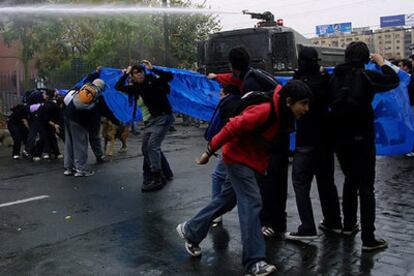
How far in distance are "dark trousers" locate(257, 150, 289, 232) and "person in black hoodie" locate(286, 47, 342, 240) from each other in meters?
0.21

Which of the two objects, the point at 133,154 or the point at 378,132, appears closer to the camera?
the point at 378,132

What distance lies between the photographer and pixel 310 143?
500 centimetres

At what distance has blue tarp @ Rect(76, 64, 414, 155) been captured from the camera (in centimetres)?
688

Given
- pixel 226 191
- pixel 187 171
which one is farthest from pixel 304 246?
pixel 187 171

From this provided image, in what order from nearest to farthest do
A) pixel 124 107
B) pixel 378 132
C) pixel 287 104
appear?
pixel 287 104 → pixel 378 132 → pixel 124 107

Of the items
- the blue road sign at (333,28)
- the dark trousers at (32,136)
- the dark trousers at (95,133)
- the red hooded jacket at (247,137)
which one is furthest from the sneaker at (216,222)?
the blue road sign at (333,28)

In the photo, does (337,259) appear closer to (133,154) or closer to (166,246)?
(166,246)

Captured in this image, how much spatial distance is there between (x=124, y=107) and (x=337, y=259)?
Result: 6.58m

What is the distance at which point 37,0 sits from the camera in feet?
61.6

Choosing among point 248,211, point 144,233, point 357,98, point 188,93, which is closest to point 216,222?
point 144,233

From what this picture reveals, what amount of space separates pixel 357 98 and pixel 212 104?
524 cm

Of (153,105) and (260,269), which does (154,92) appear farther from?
(260,269)

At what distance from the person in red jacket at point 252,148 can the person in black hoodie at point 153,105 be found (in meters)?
3.35

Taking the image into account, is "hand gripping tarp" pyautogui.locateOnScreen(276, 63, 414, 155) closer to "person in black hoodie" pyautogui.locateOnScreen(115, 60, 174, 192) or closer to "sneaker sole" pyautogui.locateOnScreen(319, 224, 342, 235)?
"sneaker sole" pyautogui.locateOnScreen(319, 224, 342, 235)
